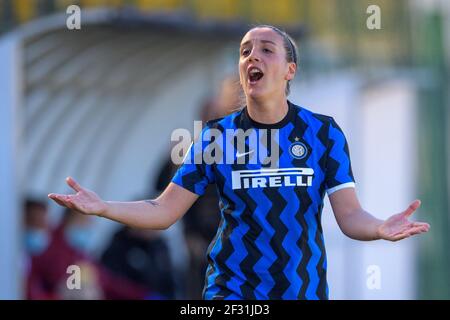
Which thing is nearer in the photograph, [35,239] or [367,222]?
[367,222]

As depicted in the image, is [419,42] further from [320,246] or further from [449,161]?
[320,246]

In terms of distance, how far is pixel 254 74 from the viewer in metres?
5.73

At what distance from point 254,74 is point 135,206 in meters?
0.90

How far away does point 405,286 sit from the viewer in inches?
676

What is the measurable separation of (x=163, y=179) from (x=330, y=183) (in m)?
7.34

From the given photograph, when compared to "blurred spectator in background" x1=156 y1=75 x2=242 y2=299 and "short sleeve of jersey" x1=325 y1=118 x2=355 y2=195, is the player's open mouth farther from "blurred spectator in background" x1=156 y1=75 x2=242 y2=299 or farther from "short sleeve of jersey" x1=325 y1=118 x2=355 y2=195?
"blurred spectator in background" x1=156 y1=75 x2=242 y2=299

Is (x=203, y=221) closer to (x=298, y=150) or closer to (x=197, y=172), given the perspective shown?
(x=197, y=172)

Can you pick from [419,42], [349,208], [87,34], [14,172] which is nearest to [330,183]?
[349,208]

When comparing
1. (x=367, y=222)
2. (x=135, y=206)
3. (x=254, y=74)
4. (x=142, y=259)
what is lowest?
(x=142, y=259)

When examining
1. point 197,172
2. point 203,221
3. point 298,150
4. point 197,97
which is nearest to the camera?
point 298,150

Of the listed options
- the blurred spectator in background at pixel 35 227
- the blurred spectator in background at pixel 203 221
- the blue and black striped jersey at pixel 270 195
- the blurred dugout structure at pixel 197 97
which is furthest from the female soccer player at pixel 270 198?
the blurred spectator in background at pixel 35 227

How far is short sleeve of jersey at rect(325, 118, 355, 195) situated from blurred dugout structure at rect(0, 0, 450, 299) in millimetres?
4539

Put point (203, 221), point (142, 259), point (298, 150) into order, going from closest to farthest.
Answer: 1. point (298, 150)
2. point (203, 221)
3. point (142, 259)

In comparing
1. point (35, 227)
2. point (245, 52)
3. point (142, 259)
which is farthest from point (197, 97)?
point (245, 52)
